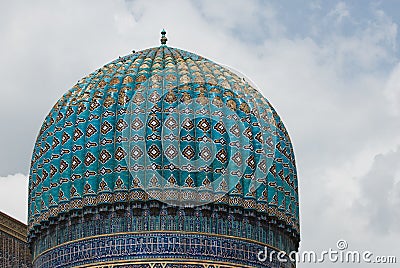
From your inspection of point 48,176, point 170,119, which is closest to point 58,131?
point 48,176

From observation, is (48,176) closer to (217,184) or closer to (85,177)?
(85,177)

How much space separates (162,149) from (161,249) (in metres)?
1.62

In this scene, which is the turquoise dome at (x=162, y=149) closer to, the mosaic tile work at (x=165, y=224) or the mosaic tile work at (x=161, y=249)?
the mosaic tile work at (x=165, y=224)

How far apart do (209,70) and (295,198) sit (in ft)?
8.84

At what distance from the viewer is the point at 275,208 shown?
1917 centimetres

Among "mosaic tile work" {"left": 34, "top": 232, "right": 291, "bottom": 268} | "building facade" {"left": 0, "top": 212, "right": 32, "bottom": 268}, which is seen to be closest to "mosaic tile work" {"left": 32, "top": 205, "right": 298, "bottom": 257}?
"mosaic tile work" {"left": 34, "top": 232, "right": 291, "bottom": 268}

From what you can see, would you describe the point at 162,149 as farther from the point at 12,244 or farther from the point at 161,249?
the point at 12,244

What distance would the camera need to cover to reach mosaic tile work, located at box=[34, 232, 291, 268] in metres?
18.3

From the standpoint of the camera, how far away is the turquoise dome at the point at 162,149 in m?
18.5

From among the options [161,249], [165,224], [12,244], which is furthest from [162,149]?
[12,244]

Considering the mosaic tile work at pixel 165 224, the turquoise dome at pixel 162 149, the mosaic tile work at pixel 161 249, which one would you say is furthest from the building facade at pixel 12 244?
the mosaic tile work at pixel 161 249

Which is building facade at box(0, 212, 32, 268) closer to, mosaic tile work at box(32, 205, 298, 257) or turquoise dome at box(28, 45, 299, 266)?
turquoise dome at box(28, 45, 299, 266)

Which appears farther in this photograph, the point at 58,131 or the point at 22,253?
the point at 22,253

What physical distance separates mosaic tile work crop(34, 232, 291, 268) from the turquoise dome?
1.69 feet
